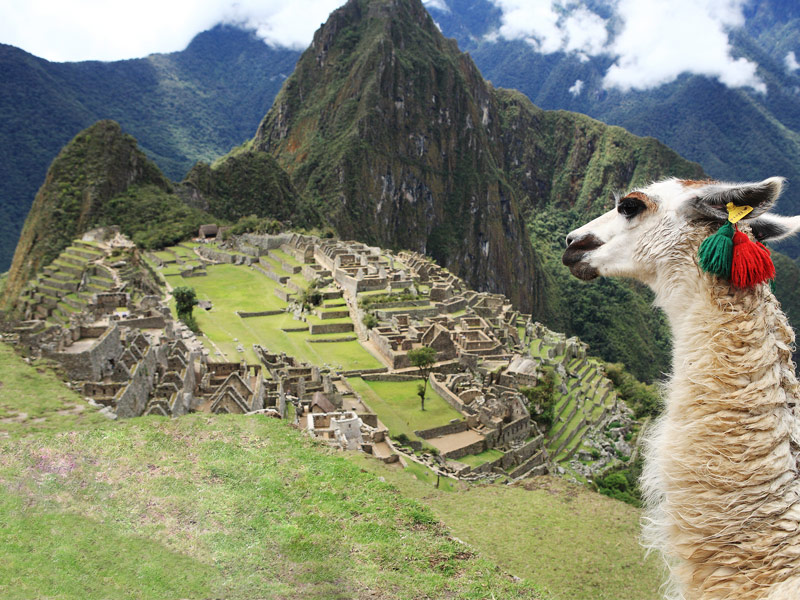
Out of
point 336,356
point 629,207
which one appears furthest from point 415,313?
point 629,207

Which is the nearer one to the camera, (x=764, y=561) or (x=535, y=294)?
(x=764, y=561)

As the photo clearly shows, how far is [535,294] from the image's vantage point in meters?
99.3

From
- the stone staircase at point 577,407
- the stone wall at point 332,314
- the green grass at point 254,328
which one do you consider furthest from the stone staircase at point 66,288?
the stone staircase at point 577,407

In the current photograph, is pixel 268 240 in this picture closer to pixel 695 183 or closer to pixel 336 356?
pixel 336 356

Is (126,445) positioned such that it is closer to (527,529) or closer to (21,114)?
(527,529)

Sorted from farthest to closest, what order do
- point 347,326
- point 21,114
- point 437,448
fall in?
point 21,114 < point 347,326 < point 437,448

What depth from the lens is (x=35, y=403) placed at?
8.72m

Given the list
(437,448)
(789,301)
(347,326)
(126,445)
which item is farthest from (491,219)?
(126,445)

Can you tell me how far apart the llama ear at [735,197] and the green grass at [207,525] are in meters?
4.77

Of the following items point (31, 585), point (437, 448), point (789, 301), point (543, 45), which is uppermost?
point (543, 45)

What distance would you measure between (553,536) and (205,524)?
604 centimetres

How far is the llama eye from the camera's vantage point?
2400 mm

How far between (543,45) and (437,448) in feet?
675

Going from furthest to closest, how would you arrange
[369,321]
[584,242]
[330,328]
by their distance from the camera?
[330,328], [369,321], [584,242]
